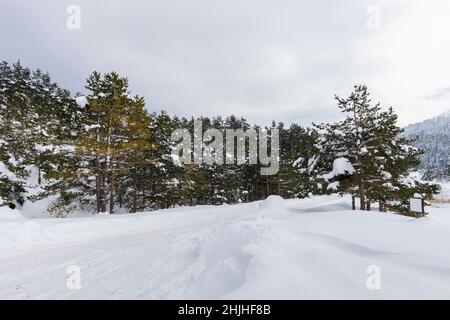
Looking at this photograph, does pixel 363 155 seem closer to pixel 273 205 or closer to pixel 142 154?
pixel 273 205

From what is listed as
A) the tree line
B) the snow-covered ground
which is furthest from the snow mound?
the snow-covered ground

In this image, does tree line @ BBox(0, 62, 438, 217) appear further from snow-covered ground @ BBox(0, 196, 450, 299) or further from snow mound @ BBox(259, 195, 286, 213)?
snow-covered ground @ BBox(0, 196, 450, 299)

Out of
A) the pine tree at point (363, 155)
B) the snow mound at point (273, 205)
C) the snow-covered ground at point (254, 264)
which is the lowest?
the snow mound at point (273, 205)

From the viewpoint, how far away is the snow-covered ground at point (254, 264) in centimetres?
425

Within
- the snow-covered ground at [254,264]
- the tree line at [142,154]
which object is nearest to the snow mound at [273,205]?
the tree line at [142,154]

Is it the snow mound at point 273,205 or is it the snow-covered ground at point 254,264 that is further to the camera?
the snow mound at point 273,205

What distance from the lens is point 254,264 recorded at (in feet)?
16.8

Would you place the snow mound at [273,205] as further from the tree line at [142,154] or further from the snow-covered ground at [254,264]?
the snow-covered ground at [254,264]

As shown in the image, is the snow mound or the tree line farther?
the snow mound

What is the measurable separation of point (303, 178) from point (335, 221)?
9010 mm

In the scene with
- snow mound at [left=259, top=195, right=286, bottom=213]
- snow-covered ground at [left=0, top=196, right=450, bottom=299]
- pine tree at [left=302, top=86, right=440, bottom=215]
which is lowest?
snow mound at [left=259, top=195, right=286, bottom=213]

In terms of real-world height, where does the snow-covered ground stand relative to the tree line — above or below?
below

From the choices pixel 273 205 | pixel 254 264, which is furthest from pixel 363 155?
pixel 254 264

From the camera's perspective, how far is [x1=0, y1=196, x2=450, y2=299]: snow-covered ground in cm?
425
